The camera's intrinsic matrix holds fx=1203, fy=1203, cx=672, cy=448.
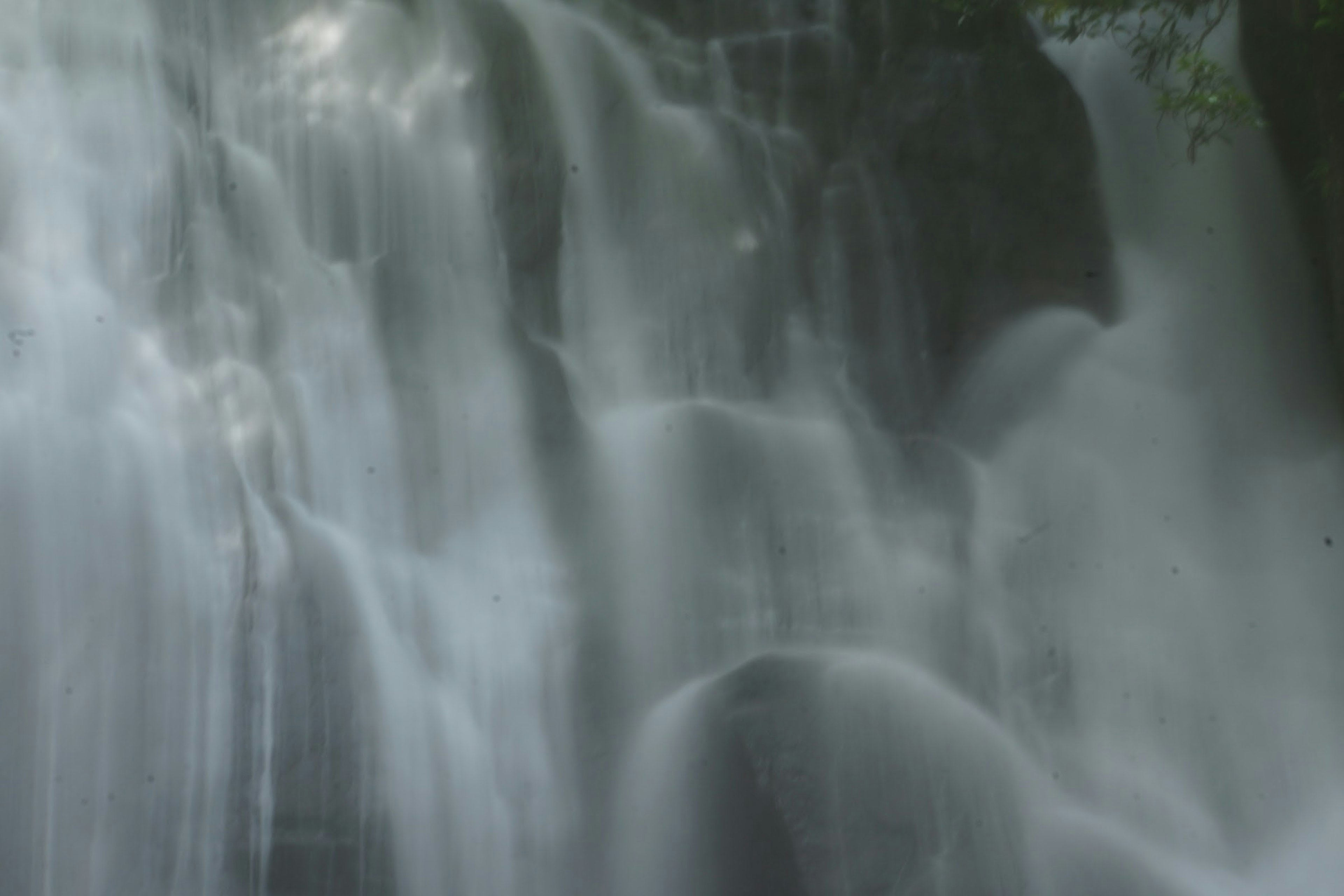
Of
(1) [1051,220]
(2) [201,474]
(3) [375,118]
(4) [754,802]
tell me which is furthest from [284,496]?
(1) [1051,220]

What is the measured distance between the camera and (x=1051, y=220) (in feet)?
12.8

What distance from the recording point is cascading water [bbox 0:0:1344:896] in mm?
3582

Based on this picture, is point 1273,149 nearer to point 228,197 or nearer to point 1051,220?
point 1051,220

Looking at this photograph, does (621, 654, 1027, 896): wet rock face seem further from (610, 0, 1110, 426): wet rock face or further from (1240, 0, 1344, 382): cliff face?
(1240, 0, 1344, 382): cliff face

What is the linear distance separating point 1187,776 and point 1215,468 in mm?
937

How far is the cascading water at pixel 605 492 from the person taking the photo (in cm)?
358

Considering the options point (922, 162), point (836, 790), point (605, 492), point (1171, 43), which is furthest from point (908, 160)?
point (836, 790)

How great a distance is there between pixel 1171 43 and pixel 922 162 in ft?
2.69

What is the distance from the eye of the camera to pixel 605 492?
3791 mm

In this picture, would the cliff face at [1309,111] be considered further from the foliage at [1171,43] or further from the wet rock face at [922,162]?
the wet rock face at [922,162]

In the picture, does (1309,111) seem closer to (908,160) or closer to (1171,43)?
(1171,43)

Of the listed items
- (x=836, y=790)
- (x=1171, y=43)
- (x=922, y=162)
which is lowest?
(x=836, y=790)

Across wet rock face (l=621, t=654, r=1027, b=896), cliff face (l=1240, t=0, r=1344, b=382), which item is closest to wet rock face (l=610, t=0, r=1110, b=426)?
cliff face (l=1240, t=0, r=1344, b=382)

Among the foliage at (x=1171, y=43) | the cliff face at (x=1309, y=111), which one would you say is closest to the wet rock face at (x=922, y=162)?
the foliage at (x=1171, y=43)
